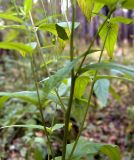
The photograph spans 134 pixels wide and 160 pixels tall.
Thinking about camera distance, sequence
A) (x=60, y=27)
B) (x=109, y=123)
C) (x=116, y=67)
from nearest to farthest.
Answer: (x=116, y=67), (x=60, y=27), (x=109, y=123)

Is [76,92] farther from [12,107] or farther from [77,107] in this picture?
[12,107]

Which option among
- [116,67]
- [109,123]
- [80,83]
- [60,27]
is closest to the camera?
[116,67]

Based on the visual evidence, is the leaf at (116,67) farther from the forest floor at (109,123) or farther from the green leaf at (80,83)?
the forest floor at (109,123)

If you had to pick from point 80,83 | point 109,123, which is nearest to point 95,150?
point 80,83

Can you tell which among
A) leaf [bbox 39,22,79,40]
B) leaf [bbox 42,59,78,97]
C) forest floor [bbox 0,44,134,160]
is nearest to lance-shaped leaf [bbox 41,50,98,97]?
leaf [bbox 42,59,78,97]

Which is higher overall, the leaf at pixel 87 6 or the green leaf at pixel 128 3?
the green leaf at pixel 128 3

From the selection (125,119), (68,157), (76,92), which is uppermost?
(76,92)

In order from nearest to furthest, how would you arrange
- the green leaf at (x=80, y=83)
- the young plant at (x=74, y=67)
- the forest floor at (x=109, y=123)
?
the young plant at (x=74, y=67), the green leaf at (x=80, y=83), the forest floor at (x=109, y=123)

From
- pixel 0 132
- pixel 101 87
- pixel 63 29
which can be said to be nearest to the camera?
pixel 63 29

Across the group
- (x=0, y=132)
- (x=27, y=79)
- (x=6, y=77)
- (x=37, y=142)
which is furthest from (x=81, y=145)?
(x=6, y=77)

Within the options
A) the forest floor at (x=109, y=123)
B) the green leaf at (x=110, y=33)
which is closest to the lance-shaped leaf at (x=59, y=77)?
the green leaf at (x=110, y=33)

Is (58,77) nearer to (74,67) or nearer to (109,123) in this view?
(74,67)
